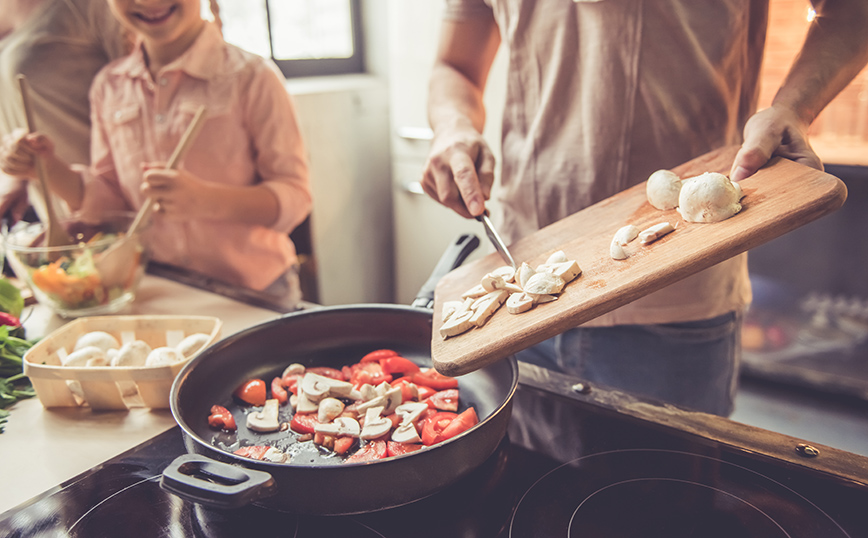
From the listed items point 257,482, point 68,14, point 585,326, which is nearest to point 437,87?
point 585,326

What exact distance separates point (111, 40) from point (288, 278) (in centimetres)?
80

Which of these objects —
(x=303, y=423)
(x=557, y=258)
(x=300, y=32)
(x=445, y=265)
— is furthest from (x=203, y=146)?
(x=300, y=32)

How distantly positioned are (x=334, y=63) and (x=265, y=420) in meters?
2.33

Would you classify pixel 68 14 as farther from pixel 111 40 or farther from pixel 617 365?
pixel 617 365

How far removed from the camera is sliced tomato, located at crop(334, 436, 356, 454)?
0.67m

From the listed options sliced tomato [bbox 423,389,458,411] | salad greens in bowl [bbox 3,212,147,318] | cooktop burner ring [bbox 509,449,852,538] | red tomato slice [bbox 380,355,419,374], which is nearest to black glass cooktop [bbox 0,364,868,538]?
cooktop burner ring [bbox 509,449,852,538]

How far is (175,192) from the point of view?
1.15 m

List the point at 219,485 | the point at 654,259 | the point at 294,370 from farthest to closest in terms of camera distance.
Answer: the point at 294,370 < the point at 654,259 < the point at 219,485

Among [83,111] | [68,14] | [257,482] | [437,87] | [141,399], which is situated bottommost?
[141,399]

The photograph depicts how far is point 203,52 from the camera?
4.32ft

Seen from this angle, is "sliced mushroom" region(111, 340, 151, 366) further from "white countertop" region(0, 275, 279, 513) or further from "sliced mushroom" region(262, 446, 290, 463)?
"sliced mushroom" region(262, 446, 290, 463)

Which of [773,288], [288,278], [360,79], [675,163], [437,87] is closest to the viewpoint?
[675,163]

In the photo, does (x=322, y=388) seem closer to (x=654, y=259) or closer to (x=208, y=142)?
(x=654, y=259)

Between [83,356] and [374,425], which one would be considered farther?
[83,356]
